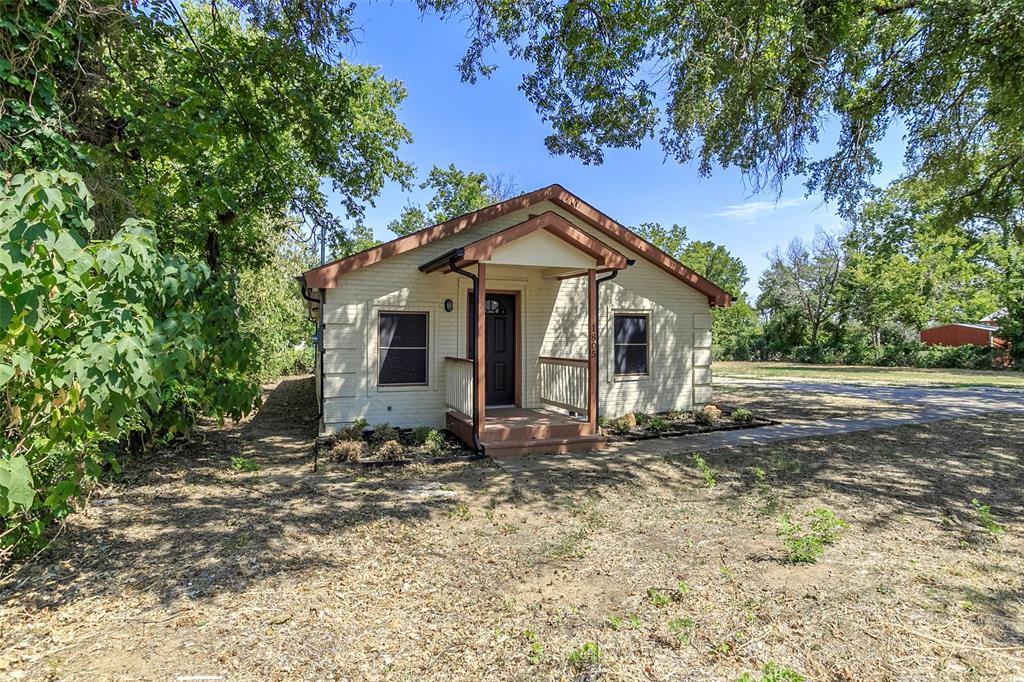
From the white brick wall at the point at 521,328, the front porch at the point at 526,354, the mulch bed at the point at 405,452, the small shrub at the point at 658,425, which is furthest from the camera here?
the small shrub at the point at 658,425

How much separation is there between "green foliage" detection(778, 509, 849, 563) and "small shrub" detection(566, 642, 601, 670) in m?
2.05

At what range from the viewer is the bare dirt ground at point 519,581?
2744 mm

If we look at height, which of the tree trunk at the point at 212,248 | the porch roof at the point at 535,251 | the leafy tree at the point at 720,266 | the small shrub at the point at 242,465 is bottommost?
the small shrub at the point at 242,465

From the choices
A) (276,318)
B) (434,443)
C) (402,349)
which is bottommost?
(434,443)

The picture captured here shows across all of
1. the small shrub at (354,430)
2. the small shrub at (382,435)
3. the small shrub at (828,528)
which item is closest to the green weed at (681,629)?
the small shrub at (828,528)

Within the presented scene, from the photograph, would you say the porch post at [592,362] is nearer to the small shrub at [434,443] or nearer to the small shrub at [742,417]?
the small shrub at [434,443]

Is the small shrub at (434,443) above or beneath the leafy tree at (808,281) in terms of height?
beneath

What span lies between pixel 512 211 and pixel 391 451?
195 inches

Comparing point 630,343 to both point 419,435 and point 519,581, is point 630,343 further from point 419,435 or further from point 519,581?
point 519,581

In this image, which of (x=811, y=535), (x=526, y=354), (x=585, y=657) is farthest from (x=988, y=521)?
(x=526, y=354)

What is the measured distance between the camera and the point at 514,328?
9.61 meters

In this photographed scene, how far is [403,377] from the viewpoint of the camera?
8672 mm

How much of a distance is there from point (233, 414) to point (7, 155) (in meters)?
3.88

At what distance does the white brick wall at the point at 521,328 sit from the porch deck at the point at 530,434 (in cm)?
113
